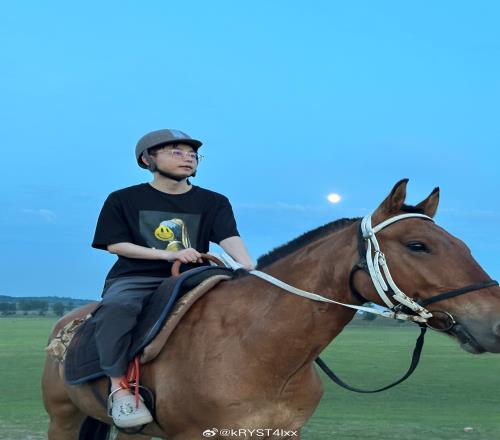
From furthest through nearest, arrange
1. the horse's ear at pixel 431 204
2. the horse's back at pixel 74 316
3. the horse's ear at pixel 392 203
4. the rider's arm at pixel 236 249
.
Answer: the horse's back at pixel 74 316 → the rider's arm at pixel 236 249 → the horse's ear at pixel 431 204 → the horse's ear at pixel 392 203

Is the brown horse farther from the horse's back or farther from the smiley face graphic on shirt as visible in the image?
the horse's back

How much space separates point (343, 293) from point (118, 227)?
171 centimetres

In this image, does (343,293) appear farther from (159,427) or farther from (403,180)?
(159,427)

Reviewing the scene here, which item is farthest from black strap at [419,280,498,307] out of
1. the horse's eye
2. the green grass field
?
the green grass field

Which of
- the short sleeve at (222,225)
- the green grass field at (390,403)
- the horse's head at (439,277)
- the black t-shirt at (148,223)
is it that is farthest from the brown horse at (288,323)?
the green grass field at (390,403)

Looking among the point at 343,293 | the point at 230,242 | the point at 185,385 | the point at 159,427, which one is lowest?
the point at 159,427

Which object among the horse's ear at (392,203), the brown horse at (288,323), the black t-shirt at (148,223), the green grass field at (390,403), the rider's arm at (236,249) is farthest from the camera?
the green grass field at (390,403)

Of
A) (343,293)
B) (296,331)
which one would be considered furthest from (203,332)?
(343,293)

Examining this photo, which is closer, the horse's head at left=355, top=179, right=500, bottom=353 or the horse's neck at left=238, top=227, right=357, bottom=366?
the horse's head at left=355, top=179, right=500, bottom=353

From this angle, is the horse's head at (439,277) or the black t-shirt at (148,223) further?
the black t-shirt at (148,223)

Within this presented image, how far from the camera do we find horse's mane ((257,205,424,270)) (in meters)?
3.83

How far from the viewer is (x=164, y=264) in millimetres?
4668

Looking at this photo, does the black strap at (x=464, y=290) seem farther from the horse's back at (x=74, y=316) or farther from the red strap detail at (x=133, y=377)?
the horse's back at (x=74, y=316)

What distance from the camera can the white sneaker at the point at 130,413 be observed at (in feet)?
12.8
